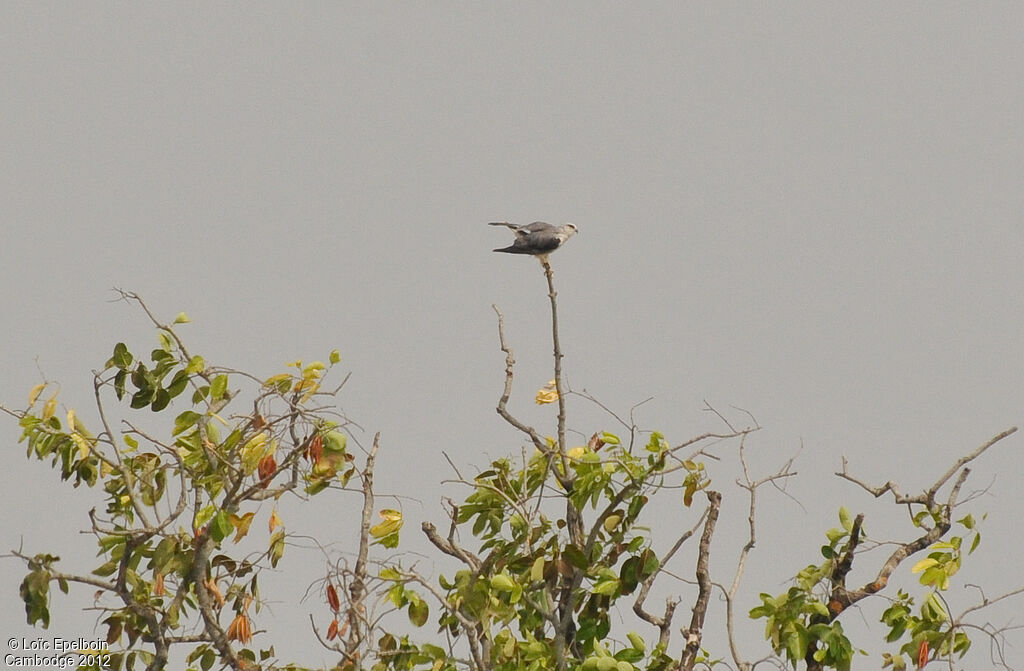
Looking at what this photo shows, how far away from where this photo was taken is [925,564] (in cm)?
557

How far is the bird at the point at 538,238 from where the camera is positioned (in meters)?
8.79

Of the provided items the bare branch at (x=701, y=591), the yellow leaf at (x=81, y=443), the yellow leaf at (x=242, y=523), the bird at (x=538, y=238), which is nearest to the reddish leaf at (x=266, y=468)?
the yellow leaf at (x=242, y=523)

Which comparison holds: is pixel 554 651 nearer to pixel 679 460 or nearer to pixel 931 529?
pixel 679 460

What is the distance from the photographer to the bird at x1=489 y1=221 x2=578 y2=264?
8.79 meters

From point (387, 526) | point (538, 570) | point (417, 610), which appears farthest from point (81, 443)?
point (538, 570)

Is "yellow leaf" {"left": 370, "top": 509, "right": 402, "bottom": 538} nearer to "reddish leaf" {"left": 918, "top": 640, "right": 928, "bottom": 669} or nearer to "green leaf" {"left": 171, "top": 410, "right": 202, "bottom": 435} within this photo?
"green leaf" {"left": 171, "top": 410, "right": 202, "bottom": 435}

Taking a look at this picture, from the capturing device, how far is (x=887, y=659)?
603cm

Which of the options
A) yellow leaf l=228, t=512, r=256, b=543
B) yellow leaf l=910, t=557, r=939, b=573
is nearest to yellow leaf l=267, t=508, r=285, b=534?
yellow leaf l=228, t=512, r=256, b=543

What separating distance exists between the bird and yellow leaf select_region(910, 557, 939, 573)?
4063 millimetres

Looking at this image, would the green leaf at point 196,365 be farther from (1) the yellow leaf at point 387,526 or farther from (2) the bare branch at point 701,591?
(2) the bare branch at point 701,591

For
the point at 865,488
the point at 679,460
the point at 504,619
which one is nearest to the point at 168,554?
the point at 504,619

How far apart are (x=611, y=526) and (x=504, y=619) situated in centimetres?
71

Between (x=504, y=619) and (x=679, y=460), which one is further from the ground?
(x=679, y=460)

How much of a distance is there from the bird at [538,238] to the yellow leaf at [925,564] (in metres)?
4.06
